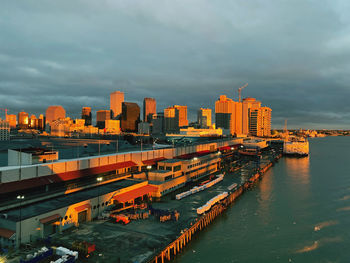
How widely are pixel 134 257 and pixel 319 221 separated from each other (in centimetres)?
4002

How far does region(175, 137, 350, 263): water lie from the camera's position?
121 feet

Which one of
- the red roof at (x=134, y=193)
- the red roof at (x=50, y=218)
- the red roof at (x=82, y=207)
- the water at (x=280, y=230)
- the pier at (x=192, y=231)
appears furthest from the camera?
the red roof at (x=134, y=193)

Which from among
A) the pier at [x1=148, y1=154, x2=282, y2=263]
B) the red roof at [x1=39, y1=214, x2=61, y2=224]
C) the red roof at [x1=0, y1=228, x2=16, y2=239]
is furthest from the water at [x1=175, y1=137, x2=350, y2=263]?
the red roof at [x1=0, y1=228, x2=16, y2=239]

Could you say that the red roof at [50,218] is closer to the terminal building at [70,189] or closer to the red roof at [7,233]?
the terminal building at [70,189]

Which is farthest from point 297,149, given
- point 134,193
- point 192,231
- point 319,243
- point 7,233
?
point 7,233

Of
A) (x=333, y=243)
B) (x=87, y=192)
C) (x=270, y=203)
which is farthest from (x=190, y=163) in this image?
(x=333, y=243)

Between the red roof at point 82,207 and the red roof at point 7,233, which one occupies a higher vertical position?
the red roof at point 82,207

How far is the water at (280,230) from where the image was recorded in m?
36.8

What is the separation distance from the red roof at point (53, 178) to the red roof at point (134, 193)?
9.19 metres

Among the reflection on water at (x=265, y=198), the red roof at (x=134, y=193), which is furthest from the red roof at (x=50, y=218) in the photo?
the reflection on water at (x=265, y=198)

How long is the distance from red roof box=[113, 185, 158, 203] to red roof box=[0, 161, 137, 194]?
30.1ft

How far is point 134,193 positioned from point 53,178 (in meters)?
15.6

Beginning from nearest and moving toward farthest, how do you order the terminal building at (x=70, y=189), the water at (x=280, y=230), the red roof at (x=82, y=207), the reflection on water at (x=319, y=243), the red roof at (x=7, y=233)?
the red roof at (x=7, y=233) → the terminal building at (x=70, y=189) → the water at (x=280, y=230) → the reflection on water at (x=319, y=243) → the red roof at (x=82, y=207)

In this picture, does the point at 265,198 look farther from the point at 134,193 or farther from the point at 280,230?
the point at 134,193
